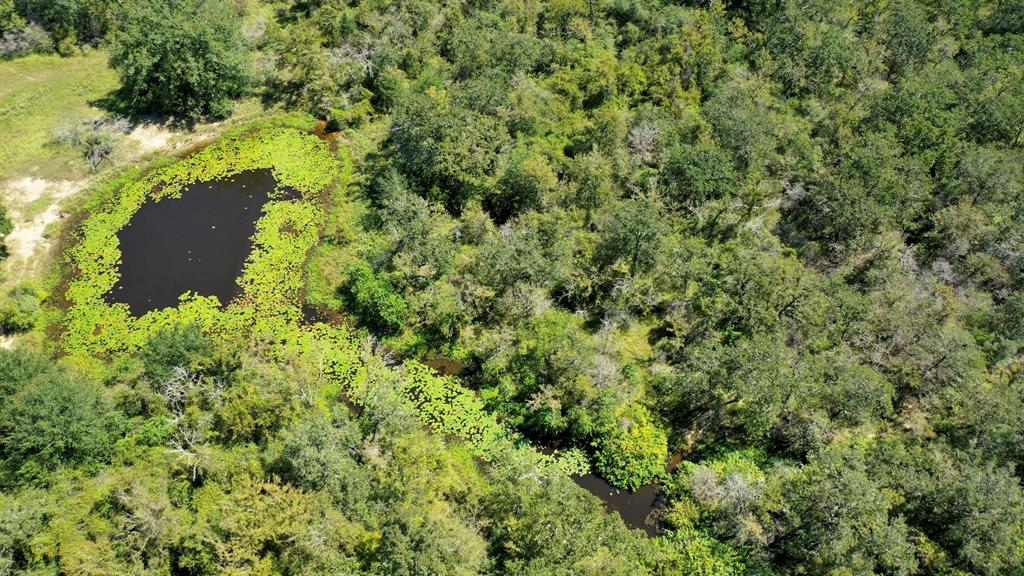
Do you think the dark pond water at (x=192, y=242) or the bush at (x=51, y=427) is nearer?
the bush at (x=51, y=427)

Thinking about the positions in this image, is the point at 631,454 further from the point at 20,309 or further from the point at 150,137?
the point at 150,137

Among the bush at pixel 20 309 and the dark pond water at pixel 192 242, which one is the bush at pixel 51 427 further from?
the dark pond water at pixel 192 242

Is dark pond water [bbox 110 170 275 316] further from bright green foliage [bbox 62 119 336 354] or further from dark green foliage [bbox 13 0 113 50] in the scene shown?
dark green foliage [bbox 13 0 113 50]

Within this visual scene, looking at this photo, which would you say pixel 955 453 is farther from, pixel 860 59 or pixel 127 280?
pixel 127 280

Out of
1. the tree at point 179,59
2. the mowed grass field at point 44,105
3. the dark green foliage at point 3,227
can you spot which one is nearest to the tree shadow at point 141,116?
the tree at point 179,59

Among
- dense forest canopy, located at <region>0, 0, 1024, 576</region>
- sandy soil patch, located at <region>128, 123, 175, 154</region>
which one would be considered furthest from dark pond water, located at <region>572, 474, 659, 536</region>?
sandy soil patch, located at <region>128, 123, 175, 154</region>

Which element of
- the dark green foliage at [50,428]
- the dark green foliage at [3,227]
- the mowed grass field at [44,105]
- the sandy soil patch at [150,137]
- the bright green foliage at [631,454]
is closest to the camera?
the dark green foliage at [50,428]

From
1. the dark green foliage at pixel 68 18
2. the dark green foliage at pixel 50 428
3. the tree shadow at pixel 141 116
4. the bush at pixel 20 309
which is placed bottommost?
the bush at pixel 20 309
